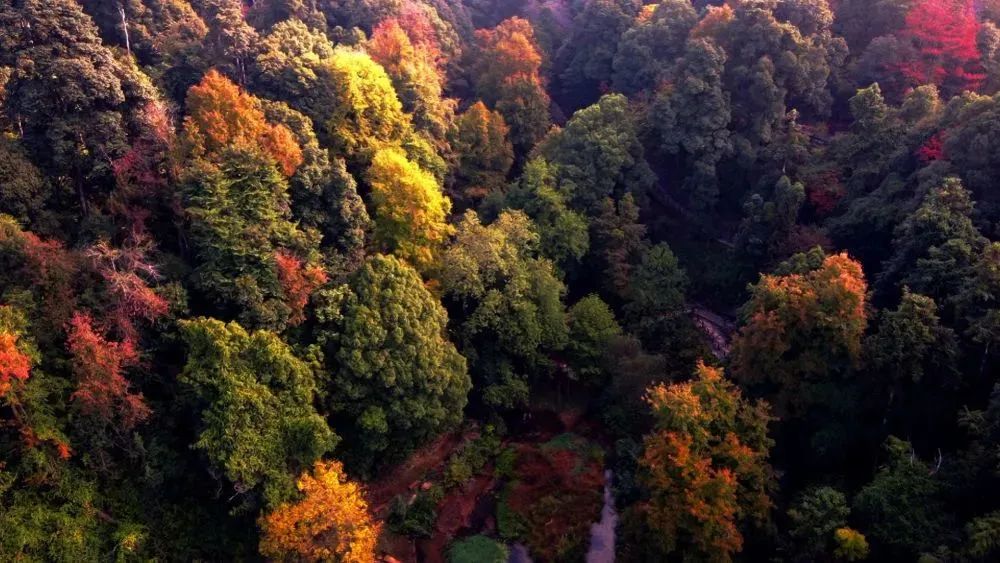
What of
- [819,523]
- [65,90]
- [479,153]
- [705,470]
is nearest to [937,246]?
[819,523]

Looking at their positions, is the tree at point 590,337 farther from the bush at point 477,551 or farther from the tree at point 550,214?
the bush at point 477,551

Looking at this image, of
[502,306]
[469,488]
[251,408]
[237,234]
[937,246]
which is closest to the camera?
[251,408]

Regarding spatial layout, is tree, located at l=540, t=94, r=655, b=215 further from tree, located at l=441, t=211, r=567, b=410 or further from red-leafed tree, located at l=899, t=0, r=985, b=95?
red-leafed tree, located at l=899, t=0, r=985, b=95

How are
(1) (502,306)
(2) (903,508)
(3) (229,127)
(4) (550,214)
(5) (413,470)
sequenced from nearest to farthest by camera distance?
(2) (903,508)
(3) (229,127)
(5) (413,470)
(1) (502,306)
(4) (550,214)

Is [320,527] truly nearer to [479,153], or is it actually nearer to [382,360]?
[382,360]

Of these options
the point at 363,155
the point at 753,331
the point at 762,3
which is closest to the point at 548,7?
the point at 762,3

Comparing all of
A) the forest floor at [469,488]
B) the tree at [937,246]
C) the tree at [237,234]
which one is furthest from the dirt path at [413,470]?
the tree at [937,246]
